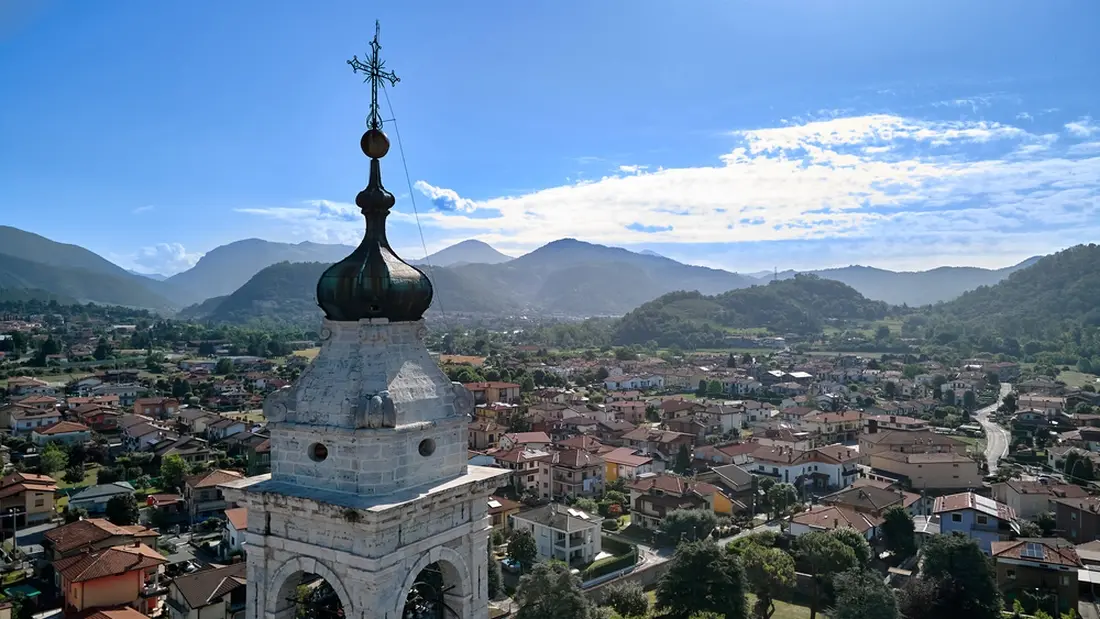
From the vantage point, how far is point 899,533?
3594 cm

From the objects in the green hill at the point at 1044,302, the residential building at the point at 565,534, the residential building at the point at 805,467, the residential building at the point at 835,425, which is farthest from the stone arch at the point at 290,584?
the green hill at the point at 1044,302

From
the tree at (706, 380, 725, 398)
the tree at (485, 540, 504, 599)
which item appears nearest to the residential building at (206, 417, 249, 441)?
the tree at (485, 540, 504, 599)

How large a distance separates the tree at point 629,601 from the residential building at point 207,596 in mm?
14247

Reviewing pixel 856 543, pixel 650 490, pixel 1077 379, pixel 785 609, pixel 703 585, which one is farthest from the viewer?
pixel 1077 379

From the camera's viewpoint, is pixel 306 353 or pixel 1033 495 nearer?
pixel 1033 495

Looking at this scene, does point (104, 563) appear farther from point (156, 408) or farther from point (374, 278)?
point (156, 408)

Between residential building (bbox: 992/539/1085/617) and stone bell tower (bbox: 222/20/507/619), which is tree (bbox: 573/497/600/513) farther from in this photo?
stone bell tower (bbox: 222/20/507/619)

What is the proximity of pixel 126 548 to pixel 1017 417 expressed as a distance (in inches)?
2909

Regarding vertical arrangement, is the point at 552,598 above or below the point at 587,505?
above

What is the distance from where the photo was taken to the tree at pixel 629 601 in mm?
28266

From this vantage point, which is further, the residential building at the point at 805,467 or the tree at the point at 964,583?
the residential building at the point at 805,467

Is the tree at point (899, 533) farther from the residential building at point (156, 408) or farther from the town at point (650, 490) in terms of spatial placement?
the residential building at point (156, 408)

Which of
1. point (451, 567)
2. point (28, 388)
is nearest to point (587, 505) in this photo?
point (451, 567)

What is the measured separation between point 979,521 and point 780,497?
1026 centimetres
